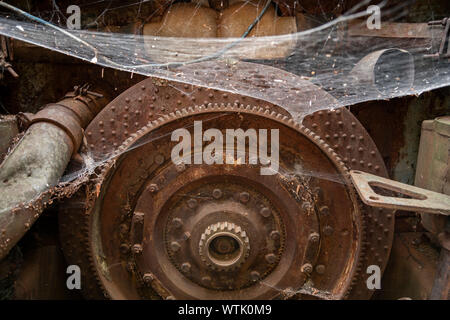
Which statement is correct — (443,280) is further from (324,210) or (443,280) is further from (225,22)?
(225,22)

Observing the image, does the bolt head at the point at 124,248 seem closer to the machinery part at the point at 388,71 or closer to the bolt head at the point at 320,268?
the bolt head at the point at 320,268

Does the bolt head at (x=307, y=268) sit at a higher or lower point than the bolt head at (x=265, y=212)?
lower

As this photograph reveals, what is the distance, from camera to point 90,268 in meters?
1.90

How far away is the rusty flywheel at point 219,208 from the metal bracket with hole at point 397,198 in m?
0.09

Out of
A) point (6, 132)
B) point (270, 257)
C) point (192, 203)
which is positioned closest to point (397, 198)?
point (270, 257)

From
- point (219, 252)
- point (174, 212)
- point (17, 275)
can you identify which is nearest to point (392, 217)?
point (219, 252)

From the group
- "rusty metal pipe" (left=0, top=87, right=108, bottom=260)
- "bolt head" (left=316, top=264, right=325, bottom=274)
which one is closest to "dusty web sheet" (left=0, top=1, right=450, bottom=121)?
"rusty metal pipe" (left=0, top=87, right=108, bottom=260)

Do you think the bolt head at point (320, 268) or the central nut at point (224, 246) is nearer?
the central nut at point (224, 246)

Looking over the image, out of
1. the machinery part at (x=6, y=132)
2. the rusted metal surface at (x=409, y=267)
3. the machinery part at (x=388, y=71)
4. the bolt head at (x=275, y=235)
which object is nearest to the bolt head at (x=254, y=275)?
the bolt head at (x=275, y=235)

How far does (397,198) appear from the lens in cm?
161

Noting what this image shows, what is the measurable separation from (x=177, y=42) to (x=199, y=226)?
1.09m

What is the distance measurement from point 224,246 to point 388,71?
127cm

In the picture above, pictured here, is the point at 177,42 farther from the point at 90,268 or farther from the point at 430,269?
the point at 430,269

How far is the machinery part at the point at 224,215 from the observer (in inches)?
68.7
